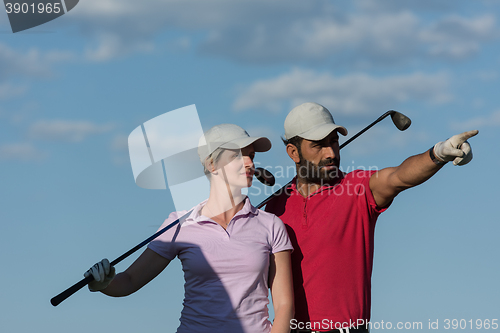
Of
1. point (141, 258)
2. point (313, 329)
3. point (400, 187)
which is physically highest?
point (400, 187)

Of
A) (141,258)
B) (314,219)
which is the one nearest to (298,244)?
(314,219)

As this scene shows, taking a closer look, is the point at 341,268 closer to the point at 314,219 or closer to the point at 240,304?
the point at 314,219

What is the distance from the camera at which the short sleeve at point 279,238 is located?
527 cm

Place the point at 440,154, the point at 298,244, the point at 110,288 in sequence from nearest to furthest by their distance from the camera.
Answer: the point at 440,154
the point at 110,288
the point at 298,244

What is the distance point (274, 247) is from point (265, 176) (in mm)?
881

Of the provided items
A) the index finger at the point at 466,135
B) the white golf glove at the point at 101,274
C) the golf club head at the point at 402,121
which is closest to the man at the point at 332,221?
the index finger at the point at 466,135

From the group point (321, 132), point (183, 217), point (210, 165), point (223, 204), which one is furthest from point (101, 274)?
point (321, 132)

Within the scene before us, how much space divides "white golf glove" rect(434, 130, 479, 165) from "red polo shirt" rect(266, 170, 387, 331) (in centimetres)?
90

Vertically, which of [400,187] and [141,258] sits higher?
[400,187]

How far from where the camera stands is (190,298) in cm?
522

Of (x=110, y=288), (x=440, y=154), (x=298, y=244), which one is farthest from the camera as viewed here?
(x=298, y=244)

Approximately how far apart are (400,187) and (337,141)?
835 millimetres

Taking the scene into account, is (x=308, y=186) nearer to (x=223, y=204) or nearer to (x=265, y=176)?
(x=265, y=176)

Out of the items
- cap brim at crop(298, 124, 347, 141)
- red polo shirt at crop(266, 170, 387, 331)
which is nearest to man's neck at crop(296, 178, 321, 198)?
red polo shirt at crop(266, 170, 387, 331)
